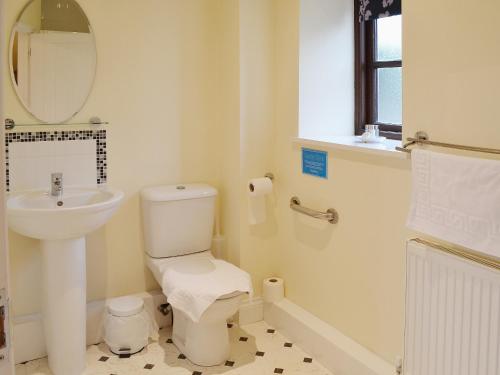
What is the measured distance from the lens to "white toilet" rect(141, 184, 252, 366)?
2594 mm

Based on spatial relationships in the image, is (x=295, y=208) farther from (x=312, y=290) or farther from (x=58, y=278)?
(x=58, y=278)

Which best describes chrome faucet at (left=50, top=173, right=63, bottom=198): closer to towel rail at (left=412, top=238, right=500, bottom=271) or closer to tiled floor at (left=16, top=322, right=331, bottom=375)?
tiled floor at (left=16, top=322, right=331, bottom=375)

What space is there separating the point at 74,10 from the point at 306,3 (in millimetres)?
1198

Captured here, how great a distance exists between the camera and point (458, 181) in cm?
A: 188

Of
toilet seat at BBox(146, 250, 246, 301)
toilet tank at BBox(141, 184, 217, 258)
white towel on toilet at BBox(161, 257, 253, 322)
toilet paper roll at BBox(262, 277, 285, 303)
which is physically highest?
toilet tank at BBox(141, 184, 217, 258)

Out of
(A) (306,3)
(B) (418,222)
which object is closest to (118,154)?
(A) (306,3)

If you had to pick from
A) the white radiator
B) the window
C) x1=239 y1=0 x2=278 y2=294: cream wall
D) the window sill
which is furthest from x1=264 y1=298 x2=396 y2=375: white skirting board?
the window

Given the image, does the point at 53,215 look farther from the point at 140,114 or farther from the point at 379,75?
the point at 379,75

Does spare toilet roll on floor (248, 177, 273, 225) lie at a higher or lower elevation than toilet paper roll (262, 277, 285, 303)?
higher

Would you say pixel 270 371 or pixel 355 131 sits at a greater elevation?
pixel 355 131

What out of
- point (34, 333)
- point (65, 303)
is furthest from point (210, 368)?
point (34, 333)

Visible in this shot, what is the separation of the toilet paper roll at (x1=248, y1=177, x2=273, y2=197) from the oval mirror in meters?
1.00

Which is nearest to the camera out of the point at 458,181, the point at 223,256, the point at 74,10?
the point at 458,181

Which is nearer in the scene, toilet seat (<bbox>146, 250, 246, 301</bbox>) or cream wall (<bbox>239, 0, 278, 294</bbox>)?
toilet seat (<bbox>146, 250, 246, 301</bbox>)
